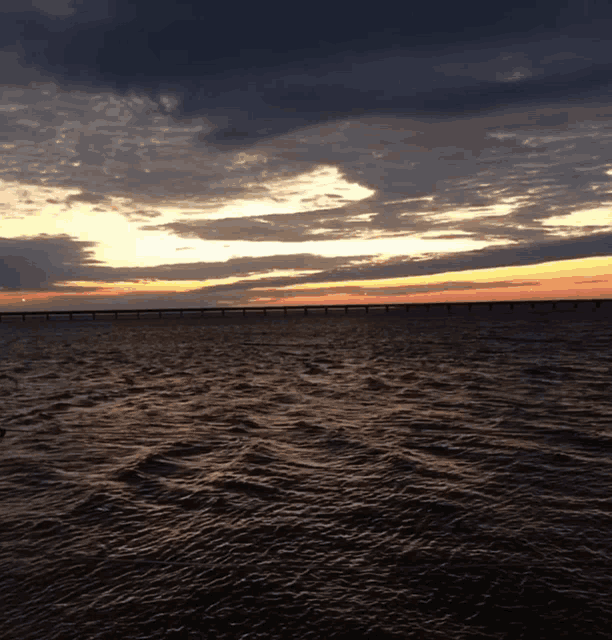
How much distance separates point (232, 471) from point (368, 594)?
6383 millimetres

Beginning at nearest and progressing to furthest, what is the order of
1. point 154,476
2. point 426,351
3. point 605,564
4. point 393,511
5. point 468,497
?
point 605,564 < point 393,511 < point 468,497 < point 154,476 < point 426,351

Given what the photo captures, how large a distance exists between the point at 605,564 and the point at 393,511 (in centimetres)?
361

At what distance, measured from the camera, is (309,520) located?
9828 millimetres

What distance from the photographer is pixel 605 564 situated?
7957 millimetres

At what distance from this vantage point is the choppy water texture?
688 centimetres

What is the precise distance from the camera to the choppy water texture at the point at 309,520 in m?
6.88

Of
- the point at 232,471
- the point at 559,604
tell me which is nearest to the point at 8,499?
the point at 232,471

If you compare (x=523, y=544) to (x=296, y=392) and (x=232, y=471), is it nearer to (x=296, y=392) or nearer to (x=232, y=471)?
(x=232, y=471)

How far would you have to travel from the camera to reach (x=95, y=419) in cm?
1988

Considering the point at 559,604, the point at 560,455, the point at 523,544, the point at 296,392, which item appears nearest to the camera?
the point at 559,604

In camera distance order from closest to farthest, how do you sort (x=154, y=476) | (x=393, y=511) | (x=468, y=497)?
(x=393, y=511) < (x=468, y=497) < (x=154, y=476)

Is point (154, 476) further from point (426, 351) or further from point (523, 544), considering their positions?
point (426, 351)

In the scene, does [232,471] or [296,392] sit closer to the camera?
[232,471]

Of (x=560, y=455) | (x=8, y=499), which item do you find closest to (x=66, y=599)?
(x=8, y=499)
